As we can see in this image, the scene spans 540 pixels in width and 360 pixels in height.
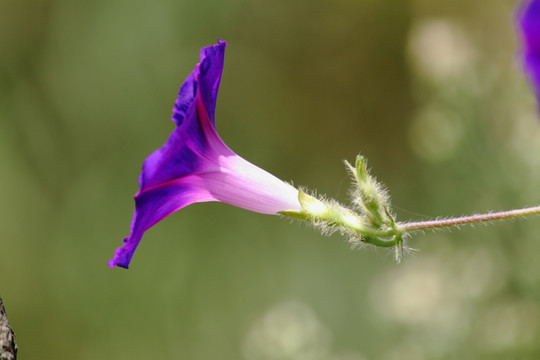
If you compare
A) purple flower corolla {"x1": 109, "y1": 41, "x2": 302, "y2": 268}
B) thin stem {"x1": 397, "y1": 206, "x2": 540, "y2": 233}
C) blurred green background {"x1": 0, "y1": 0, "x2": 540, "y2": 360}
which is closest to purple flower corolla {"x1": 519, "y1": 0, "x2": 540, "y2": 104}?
thin stem {"x1": 397, "y1": 206, "x2": 540, "y2": 233}

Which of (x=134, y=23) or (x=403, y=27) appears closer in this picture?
(x=134, y=23)

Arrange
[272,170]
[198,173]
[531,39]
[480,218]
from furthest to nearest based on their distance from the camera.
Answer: [272,170] → [198,173] → [480,218] → [531,39]

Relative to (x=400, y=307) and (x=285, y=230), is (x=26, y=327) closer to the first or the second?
(x=285, y=230)

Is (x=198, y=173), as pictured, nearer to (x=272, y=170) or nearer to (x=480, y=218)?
(x=480, y=218)

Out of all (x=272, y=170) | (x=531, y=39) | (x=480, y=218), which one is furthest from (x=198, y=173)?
(x=272, y=170)

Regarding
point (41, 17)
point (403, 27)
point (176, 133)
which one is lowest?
point (176, 133)

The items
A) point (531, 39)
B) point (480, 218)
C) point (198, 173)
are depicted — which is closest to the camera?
point (531, 39)

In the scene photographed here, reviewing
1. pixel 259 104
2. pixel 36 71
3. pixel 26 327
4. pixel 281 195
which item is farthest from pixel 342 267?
pixel 281 195
